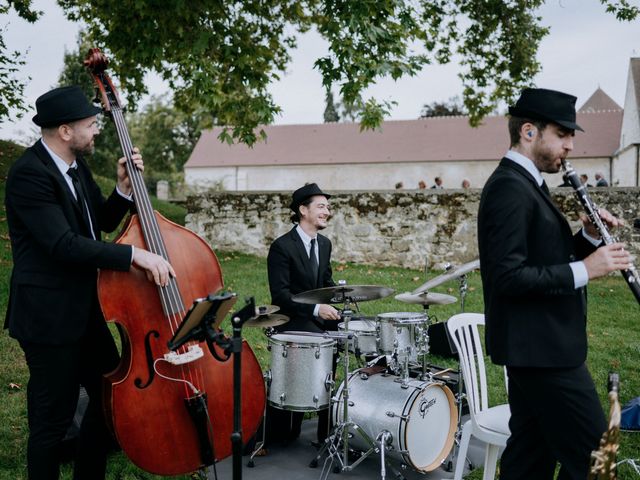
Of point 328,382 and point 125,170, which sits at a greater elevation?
point 125,170

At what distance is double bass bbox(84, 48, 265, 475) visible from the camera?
302 centimetres

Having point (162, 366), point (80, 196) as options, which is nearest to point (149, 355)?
point (162, 366)

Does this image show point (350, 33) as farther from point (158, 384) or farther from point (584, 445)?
point (584, 445)

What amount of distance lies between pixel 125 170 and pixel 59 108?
→ 53 cm

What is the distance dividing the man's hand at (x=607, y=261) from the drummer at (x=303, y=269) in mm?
2532

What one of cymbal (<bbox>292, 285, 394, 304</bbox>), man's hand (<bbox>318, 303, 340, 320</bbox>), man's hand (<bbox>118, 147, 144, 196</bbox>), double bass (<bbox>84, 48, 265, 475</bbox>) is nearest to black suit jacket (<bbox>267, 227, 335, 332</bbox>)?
man's hand (<bbox>318, 303, 340, 320</bbox>)

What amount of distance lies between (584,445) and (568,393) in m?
0.21

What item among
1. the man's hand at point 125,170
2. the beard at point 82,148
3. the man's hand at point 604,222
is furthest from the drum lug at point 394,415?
the beard at point 82,148

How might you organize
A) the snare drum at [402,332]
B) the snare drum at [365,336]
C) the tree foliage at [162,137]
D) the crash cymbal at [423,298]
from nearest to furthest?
the snare drum at [402,332] → the crash cymbal at [423,298] → the snare drum at [365,336] → the tree foliage at [162,137]

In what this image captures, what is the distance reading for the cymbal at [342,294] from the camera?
423cm

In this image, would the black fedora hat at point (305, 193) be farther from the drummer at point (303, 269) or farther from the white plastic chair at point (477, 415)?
the white plastic chair at point (477, 415)

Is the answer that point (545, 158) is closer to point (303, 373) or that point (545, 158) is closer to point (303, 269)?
point (303, 373)

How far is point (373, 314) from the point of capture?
827 cm

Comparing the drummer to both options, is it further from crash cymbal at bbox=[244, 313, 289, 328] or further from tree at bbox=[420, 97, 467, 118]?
tree at bbox=[420, 97, 467, 118]
